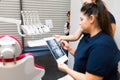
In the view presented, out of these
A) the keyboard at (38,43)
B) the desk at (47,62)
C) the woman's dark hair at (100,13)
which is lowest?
the desk at (47,62)

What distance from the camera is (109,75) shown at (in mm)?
1317

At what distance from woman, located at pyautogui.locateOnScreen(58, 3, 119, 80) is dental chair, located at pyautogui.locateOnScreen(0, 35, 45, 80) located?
34cm

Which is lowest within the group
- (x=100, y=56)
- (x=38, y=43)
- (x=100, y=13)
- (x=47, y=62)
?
(x=47, y=62)

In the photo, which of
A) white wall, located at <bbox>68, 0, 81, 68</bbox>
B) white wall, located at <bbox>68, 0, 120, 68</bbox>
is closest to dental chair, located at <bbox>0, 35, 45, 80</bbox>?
white wall, located at <bbox>68, 0, 120, 68</bbox>

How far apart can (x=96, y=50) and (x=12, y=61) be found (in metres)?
0.57

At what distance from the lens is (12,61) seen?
1.27 metres

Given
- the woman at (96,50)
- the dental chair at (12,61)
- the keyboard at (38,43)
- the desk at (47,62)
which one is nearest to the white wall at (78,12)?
the desk at (47,62)

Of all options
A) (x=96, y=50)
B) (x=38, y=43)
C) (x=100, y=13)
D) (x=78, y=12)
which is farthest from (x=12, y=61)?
(x=78, y=12)

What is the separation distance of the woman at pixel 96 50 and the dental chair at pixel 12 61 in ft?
1.12

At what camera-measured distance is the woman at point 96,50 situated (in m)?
1.23

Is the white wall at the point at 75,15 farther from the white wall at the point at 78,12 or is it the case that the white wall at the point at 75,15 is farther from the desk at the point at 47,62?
the desk at the point at 47,62

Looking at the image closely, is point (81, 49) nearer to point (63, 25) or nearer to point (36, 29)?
point (36, 29)

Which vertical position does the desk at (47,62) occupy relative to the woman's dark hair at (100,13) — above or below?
below

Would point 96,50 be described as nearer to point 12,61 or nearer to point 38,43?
point 12,61
